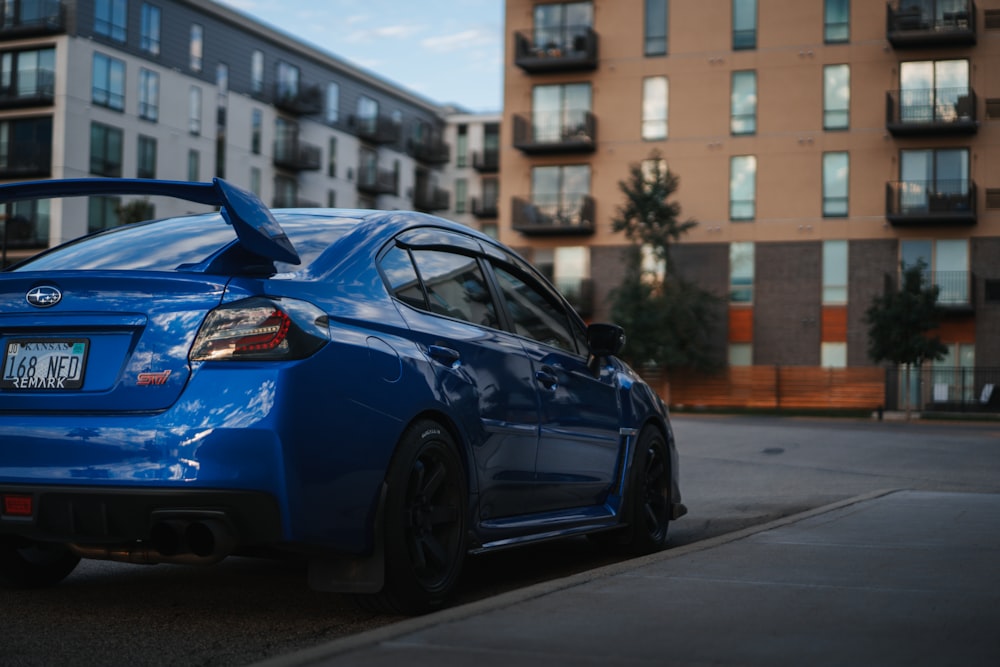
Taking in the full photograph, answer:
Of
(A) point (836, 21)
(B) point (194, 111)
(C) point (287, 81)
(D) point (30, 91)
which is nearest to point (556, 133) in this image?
(A) point (836, 21)

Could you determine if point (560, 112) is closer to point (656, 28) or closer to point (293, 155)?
point (656, 28)

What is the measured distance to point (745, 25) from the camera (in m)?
46.6

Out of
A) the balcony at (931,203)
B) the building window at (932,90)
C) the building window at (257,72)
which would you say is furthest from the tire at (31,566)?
the building window at (257,72)

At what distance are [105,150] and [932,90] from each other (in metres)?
31.4

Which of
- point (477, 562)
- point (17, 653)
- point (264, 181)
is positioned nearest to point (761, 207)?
point (264, 181)

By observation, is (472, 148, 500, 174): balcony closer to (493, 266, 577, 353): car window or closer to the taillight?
(493, 266, 577, 353): car window

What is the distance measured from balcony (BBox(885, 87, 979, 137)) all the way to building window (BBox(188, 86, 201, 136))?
29.1 metres

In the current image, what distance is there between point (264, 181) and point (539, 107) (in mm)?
17774

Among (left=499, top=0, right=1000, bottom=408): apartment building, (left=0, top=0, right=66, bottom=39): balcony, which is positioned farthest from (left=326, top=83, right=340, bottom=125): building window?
(left=499, top=0, right=1000, bottom=408): apartment building

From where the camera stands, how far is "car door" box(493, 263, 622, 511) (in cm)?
627

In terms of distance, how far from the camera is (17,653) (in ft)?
15.0

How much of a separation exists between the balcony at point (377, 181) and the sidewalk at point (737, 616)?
65.0 metres

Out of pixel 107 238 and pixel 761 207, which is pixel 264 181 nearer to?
pixel 761 207

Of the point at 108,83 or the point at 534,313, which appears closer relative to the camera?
the point at 534,313
